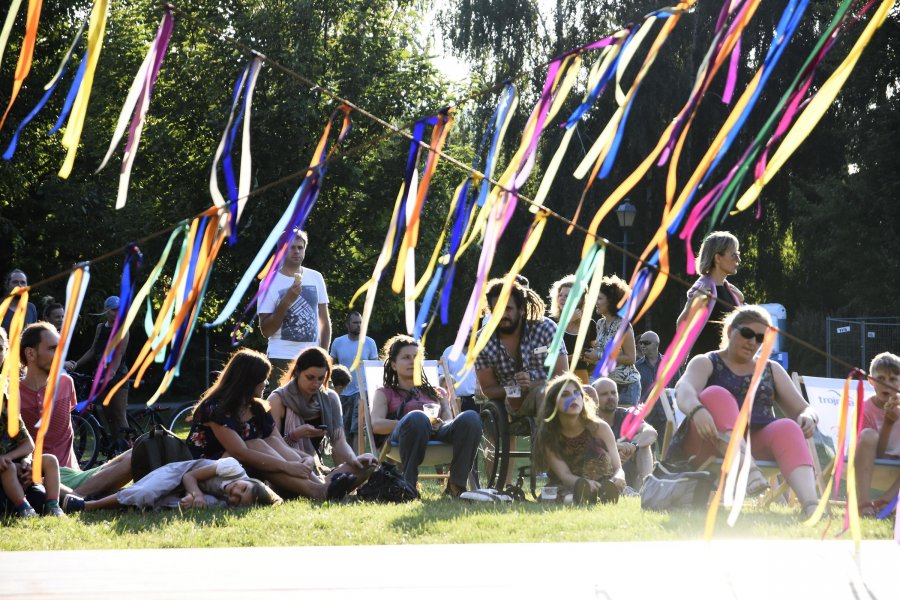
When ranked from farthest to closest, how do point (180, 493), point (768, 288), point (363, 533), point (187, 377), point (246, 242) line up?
point (187, 377), point (768, 288), point (246, 242), point (180, 493), point (363, 533)

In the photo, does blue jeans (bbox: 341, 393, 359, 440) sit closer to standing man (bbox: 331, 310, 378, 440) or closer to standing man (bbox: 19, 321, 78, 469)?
standing man (bbox: 331, 310, 378, 440)

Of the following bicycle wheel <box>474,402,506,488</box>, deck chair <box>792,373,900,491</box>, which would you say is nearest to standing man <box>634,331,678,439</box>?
deck chair <box>792,373,900,491</box>

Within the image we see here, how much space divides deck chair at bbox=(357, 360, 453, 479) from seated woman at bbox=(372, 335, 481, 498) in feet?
0.23

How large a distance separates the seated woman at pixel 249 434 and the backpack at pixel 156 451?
0.11 meters

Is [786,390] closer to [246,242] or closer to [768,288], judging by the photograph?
[246,242]

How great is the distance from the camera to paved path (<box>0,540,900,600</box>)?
2264mm

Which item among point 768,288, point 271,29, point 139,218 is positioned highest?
point 271,29

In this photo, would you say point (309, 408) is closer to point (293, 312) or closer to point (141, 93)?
point (293, 312)

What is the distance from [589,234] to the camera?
8.79ft

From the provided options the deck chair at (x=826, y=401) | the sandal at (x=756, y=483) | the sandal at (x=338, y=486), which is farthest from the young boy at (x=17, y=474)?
the deck chair at (x=826, y=401)

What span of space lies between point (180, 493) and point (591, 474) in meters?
2.39

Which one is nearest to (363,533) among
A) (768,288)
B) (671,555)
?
(671,555)

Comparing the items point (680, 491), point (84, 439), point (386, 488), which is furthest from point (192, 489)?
point (84, 439)

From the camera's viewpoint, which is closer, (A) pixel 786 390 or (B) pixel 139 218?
(A) pixel 786 390
